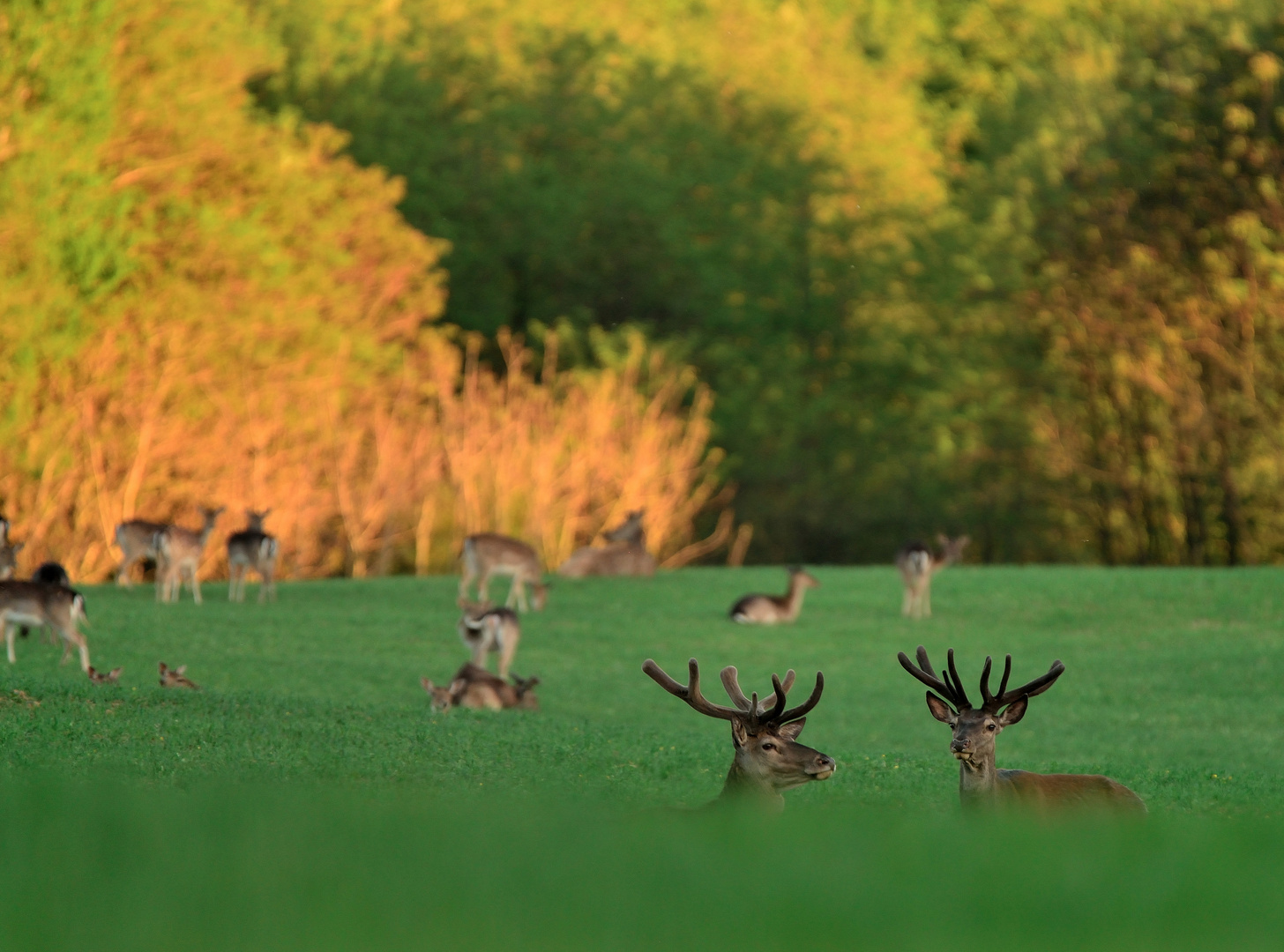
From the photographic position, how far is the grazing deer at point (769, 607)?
20.7 m

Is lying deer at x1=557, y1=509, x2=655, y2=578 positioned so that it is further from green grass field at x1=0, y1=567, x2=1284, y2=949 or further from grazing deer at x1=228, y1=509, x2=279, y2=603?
grazing deer at x1=228, y1=509, x2=279, y2=603

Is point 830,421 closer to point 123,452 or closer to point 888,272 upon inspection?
point 888,272

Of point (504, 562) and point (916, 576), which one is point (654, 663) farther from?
Answer: point (916, 576)

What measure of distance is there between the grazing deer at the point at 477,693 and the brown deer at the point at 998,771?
6.19 meters

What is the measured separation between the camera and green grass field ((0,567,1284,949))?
12.0 feet

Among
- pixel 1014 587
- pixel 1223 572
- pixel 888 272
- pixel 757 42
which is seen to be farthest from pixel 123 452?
pixel 757 42

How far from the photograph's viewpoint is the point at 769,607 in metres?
20.9

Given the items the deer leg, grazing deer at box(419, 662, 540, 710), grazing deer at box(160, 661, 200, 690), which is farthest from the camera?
the deer leg

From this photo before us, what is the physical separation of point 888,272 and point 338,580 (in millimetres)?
16992

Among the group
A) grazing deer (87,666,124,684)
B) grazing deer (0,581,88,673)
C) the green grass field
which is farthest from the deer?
grazing deer (0,581,88,673)

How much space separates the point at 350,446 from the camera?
92.0ft

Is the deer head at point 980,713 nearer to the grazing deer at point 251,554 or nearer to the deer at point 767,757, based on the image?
the deer at point 767,757

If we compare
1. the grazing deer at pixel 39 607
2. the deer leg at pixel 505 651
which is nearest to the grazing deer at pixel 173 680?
the grazing deer at pixel 39 607

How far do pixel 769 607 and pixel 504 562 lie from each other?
10.1ft
